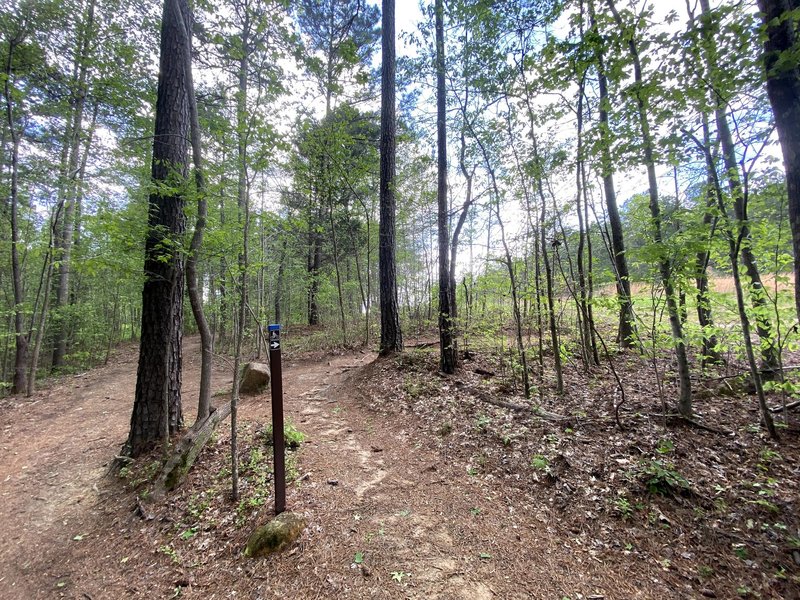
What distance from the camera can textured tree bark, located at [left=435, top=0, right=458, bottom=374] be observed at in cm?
632

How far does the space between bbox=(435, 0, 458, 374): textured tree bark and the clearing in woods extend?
6.13ft

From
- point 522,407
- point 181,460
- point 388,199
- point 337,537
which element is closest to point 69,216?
point 388,199

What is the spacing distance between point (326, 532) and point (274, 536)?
43 cm

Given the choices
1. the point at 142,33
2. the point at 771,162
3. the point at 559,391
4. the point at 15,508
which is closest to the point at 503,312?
the point at 559,391

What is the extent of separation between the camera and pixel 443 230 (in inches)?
252

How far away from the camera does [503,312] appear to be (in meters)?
6.78

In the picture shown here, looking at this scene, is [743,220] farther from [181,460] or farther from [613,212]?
[181,460]

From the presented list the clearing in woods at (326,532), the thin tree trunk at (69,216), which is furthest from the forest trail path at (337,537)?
the thin tree trunk at (69,216)

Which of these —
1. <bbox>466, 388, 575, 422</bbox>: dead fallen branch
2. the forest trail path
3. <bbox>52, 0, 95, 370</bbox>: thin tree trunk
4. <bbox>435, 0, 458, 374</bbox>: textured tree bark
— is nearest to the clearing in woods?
the forest trail path

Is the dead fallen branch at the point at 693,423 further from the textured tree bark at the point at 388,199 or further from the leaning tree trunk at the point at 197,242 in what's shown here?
the leaning tree trunk at the point at 197,242

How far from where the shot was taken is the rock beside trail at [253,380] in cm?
664

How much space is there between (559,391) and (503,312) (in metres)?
2.15

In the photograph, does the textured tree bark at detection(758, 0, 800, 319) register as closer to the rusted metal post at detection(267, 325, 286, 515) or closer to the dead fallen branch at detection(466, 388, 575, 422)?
the dead fallen branch at detection(466, 388, 575, 422)

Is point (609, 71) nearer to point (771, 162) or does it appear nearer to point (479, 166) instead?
point (771, 162)
